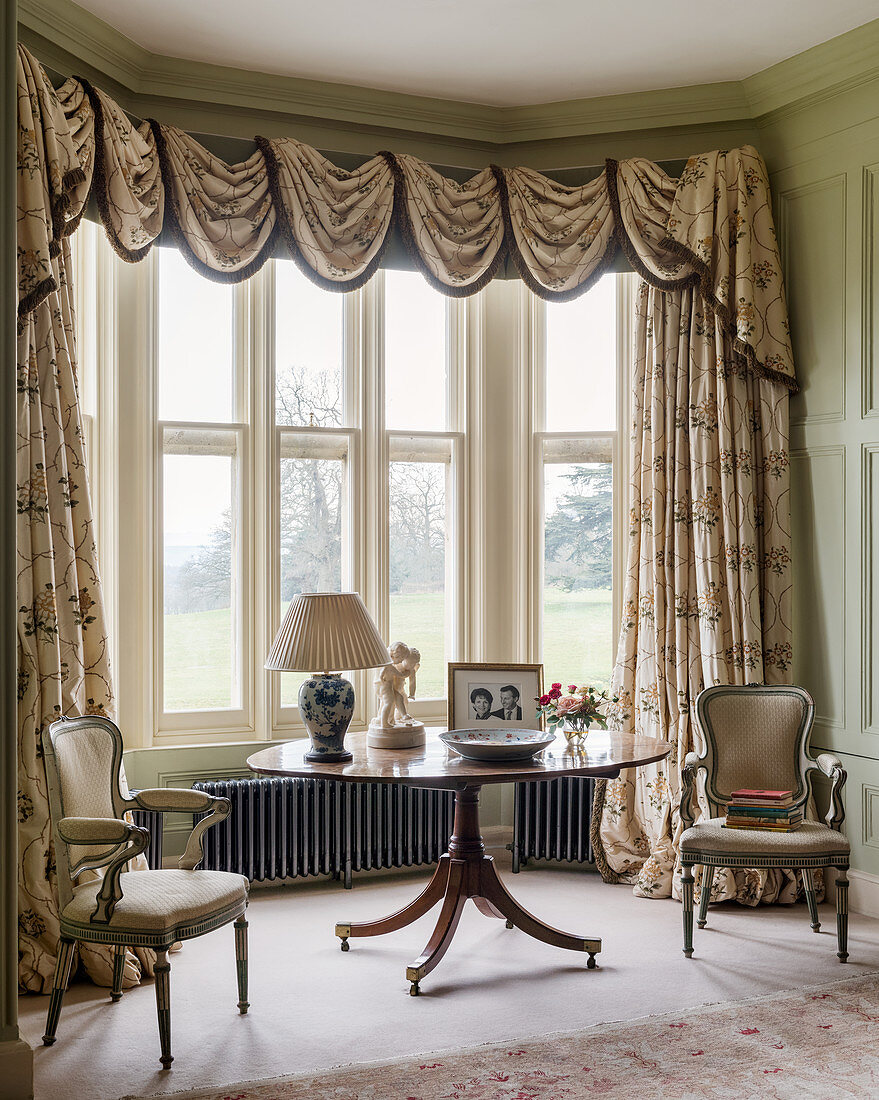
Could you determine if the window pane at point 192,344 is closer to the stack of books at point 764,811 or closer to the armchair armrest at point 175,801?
the armchair armrest at point 175,801

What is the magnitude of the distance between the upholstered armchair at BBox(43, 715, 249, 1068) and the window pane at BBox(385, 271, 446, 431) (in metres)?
2.08

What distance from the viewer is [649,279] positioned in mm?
4469

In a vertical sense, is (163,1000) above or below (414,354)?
below

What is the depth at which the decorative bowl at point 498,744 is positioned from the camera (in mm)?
3373

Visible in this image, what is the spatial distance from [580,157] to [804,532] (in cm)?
193

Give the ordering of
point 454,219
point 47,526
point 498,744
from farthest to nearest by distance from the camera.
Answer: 1. point 454,219
2. point 47,526
3. point 498,744

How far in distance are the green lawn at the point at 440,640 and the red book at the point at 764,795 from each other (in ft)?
3.62

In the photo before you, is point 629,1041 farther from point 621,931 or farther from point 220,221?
point 220,221

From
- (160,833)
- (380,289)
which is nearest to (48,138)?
(380,289)

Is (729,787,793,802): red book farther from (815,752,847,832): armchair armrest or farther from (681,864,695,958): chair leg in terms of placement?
(681,864,695,958): chair leg

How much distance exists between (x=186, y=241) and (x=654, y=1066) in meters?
3.34

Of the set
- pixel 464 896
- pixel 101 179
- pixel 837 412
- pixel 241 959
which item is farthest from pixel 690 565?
pixel 101 179

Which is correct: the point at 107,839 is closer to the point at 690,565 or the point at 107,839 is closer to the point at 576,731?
the point at 576,731

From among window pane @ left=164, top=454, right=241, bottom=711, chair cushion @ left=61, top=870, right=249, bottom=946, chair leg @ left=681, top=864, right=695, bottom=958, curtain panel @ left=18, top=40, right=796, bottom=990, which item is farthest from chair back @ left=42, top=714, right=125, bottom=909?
chair leg @ left=681, top=864, right=695, bottom=958
